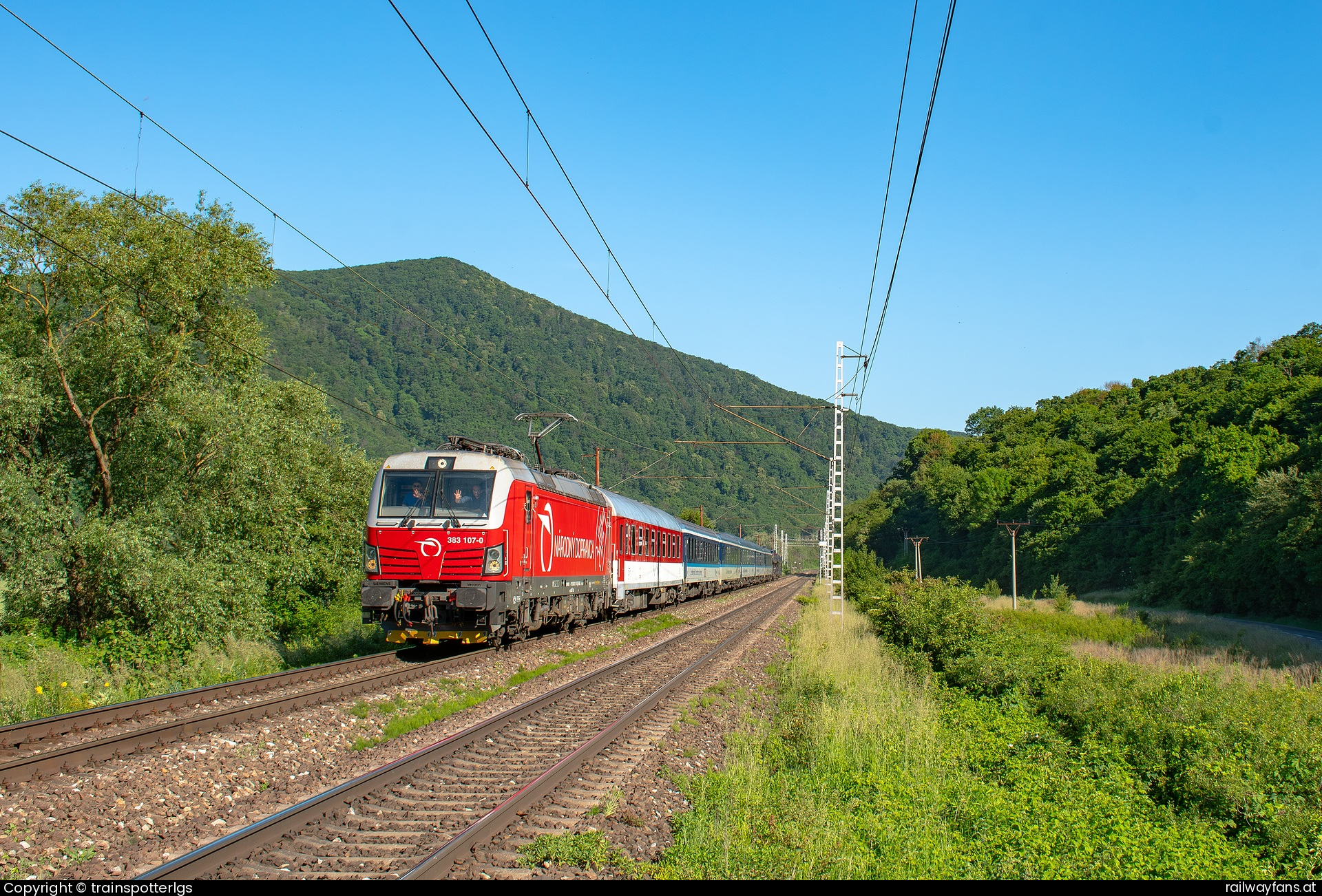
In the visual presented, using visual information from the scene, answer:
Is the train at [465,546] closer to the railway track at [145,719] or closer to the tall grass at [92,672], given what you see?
the railway track at [145,719]

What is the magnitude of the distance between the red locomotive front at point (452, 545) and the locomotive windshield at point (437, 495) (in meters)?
0.01

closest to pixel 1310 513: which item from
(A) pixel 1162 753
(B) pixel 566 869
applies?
(A) pixel 1162 753

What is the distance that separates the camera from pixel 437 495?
15.1 meters

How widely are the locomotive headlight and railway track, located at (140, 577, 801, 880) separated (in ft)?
10.8

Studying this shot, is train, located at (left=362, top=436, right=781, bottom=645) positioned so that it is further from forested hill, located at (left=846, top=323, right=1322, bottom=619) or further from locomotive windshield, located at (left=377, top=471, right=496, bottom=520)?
forested hill, located at (left=846, top=323, right=1322, bottom=619)

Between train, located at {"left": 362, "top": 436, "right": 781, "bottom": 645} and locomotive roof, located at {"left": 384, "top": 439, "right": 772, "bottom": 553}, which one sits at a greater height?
locomotive roof, located at {"left": 384, "top": 439, "right": 772, "bottom": 553}

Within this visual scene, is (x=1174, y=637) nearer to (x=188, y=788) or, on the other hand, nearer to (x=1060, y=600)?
(x=1060, y=600)

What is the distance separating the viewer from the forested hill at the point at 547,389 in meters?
82.0

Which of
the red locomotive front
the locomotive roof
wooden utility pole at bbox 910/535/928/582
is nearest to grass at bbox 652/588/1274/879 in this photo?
the red locomotive front

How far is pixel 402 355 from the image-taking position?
3841 inches

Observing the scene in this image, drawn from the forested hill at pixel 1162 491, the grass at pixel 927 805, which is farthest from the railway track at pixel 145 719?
the forested hill at pixel 1162 491

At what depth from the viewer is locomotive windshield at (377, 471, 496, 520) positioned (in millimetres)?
14930

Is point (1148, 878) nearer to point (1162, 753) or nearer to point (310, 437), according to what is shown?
point (1162, 753)
